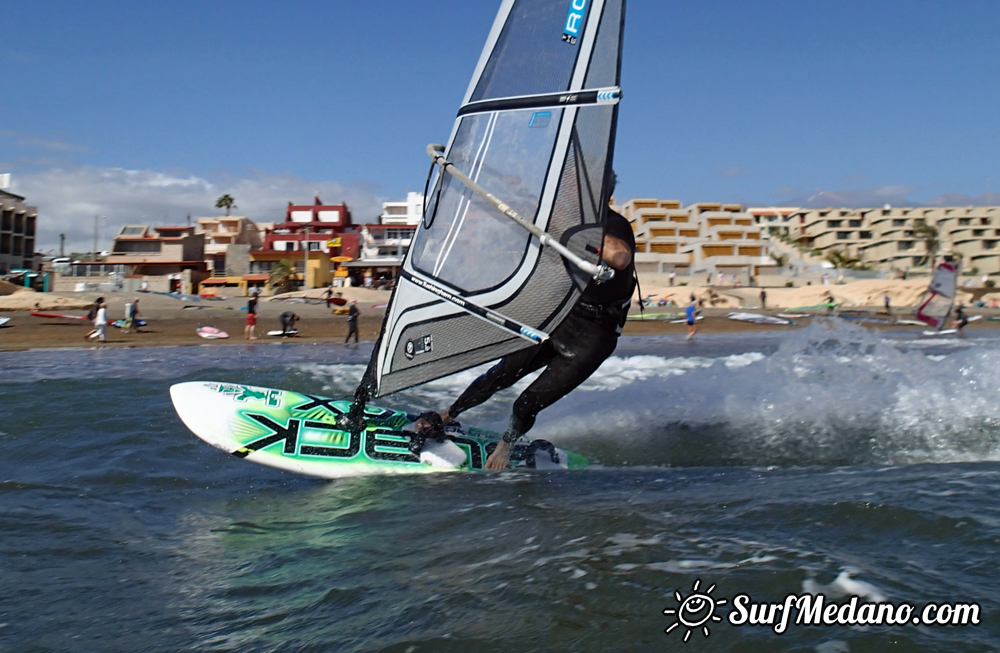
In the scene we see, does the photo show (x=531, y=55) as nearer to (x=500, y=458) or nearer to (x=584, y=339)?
(x=584, y=339)

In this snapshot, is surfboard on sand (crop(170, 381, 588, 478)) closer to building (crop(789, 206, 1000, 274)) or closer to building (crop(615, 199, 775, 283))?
building (crop(615, 199, 775, 283))

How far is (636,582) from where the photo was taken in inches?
124

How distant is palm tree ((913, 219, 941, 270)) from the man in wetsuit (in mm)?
92997

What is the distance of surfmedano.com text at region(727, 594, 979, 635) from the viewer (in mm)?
2719

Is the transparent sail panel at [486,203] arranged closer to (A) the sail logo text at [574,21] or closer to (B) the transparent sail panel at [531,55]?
(B) the transparent sail panel at [531,55]

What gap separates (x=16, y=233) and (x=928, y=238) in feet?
294

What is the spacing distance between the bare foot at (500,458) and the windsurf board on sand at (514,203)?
947 millimetres

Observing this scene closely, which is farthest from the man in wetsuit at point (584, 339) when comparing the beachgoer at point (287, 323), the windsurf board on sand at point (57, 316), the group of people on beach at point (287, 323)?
the windsurf board on sand at point (57, 316)

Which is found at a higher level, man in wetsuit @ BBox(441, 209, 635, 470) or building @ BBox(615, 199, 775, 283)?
building @ BBox(615, 199, 775, 283)

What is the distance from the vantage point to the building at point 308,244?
61.0m

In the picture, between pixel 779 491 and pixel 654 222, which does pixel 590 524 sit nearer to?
pixel 779 491

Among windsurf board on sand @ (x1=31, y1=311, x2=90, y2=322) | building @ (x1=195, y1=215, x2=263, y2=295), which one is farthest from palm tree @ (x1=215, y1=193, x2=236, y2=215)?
windsurf board on sand @ (x1=31, y1=311, x2=90, y2=322)

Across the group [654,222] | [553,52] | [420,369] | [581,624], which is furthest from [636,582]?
[654,222]

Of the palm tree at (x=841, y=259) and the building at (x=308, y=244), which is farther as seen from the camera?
the palm tree at (x=841, y=259)
